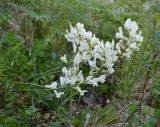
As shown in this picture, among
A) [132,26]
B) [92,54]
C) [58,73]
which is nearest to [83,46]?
[92,54]

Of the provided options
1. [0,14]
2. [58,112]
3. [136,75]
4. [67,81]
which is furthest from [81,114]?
[0,14]

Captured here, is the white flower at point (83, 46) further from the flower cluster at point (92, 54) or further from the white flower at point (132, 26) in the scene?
the white flower at point (132, 26)

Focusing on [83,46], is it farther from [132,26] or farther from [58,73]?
[58,73]

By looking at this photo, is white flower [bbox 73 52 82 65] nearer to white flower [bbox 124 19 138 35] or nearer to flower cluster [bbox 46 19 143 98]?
flower cluster [bbox 46 19 143 98]

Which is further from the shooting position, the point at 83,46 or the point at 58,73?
the point at 58,73

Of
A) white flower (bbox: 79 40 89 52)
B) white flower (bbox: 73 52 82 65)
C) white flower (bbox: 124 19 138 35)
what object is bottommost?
white flower (bbox: 73 52 82 65)

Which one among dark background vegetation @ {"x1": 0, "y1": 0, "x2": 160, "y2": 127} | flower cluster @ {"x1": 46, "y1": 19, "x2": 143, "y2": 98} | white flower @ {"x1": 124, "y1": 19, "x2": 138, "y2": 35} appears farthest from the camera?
dark background vegetation @ {"x1": 0, "y1": 0, "x2": 160, "y2": 127}

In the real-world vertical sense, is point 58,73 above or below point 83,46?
above

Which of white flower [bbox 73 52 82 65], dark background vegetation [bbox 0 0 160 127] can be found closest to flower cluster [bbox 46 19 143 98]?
white flower [bbox 73 52 82 65]

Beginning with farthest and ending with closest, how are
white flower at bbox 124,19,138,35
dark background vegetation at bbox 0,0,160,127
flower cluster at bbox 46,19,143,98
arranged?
1. dark background vegetation at bbox 0,0,160,127
2. white flower at bbox 124,19,138,35
3. flower cluster at bbox 46,19,143,98

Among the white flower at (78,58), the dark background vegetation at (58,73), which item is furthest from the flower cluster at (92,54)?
the dark background vegetation at (58,73)

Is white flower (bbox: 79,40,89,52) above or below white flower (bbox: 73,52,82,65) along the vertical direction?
above

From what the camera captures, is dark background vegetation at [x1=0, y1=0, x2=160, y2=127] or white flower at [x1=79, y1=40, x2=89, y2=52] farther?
dark background vegetation at [x1=0, y1=0, x2=160, y2=127]
